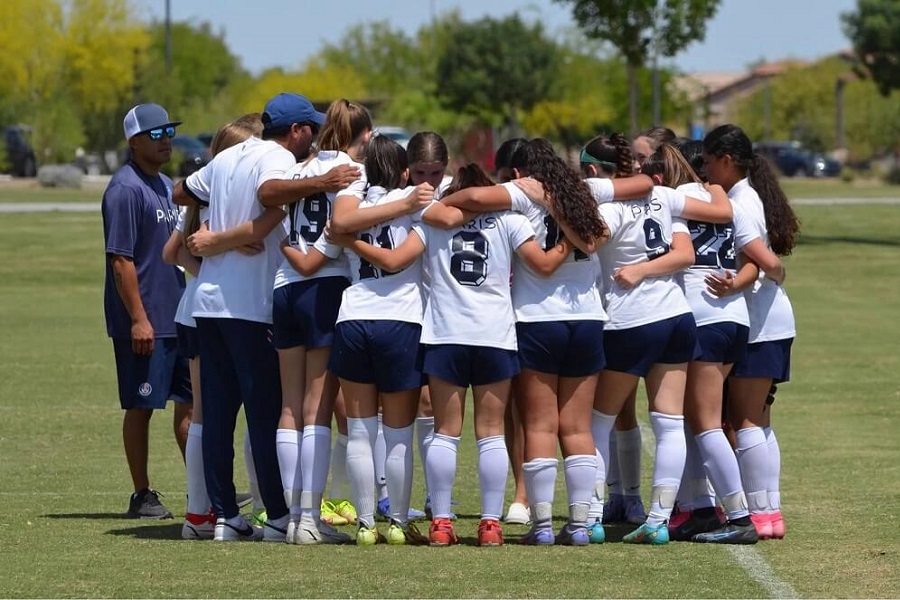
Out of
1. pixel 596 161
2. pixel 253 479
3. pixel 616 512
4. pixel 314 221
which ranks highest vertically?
pixel 596 161

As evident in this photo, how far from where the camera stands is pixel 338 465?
848 cm

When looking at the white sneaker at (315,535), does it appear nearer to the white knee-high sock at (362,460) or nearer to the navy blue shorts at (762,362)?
the white knee-high sock at (362,460)

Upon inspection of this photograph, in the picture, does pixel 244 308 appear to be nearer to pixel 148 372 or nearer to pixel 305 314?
pixel 305 314

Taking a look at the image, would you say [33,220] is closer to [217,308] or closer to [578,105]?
[217,308]

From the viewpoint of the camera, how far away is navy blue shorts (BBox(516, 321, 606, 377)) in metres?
7.27

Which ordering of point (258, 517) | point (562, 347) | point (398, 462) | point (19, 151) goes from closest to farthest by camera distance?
1. point (562, 347)
2. point (398, 462)
3. point (258, 517)
4. point (19, 151)

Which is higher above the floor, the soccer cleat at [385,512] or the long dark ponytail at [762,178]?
the long dark ponytail at [762,178]

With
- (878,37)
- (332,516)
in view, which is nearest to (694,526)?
(332,516)

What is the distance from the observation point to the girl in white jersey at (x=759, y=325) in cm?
781

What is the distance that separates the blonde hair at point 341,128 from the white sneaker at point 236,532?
1888 mm

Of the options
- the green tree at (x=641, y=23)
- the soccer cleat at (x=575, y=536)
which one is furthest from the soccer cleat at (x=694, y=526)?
the green tree at (x=641, y=23)

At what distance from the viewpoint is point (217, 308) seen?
24.6 feet

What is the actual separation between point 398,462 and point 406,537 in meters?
0.39

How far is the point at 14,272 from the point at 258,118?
769 inches
